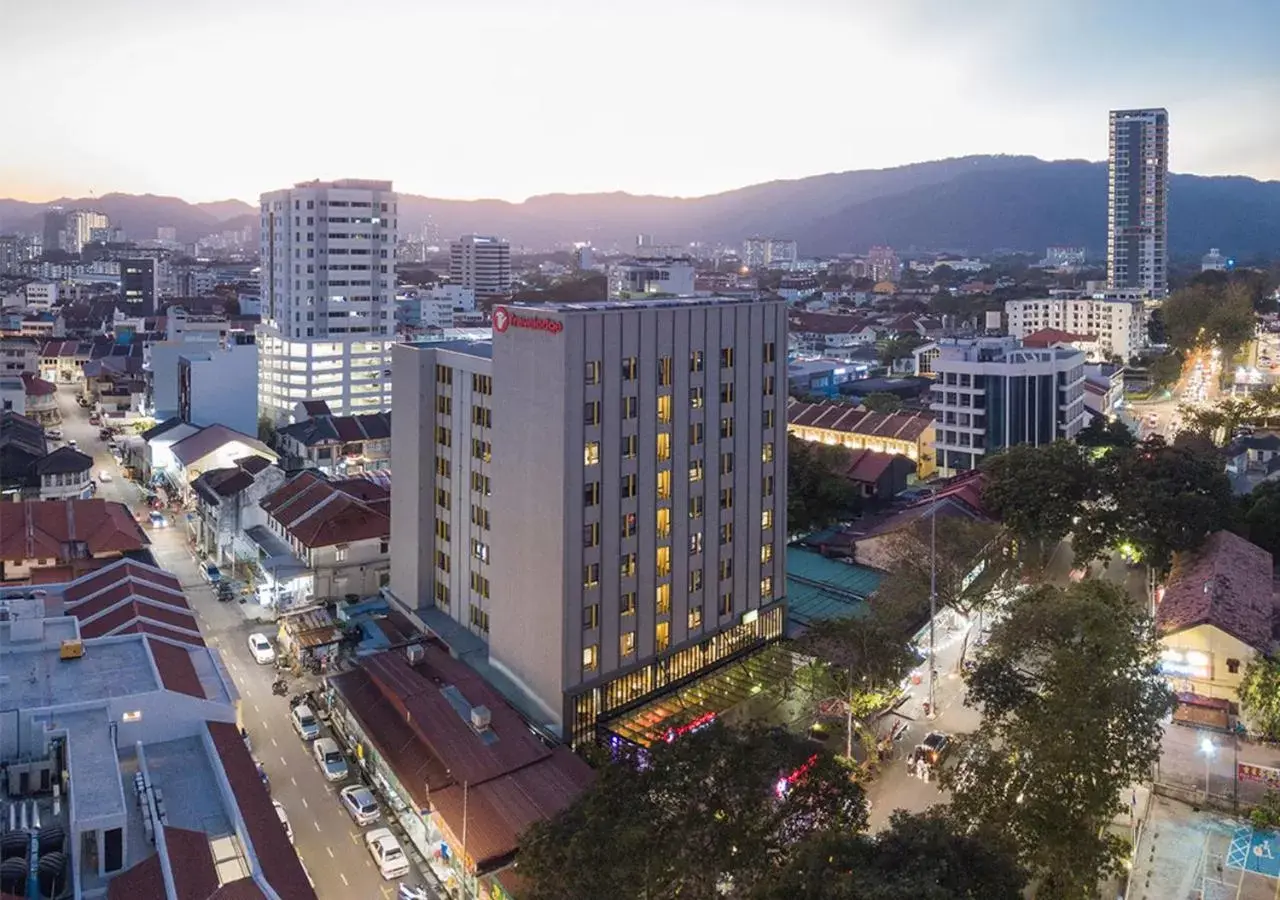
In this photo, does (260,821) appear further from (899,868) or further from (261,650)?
(261,650)

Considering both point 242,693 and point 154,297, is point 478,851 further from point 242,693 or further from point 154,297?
point 154,297

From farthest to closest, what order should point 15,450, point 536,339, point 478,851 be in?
point 15,450
point 536,339
point 478,851

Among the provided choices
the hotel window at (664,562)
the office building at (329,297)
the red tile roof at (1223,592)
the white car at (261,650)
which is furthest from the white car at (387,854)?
the office building at (329,297)

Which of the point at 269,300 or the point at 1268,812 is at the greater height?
the point at 269,300

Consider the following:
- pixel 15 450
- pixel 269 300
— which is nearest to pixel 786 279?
pixel 269 300

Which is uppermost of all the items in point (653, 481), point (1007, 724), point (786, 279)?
point (786, 279)

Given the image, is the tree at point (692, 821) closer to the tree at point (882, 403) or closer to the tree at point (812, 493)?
the tree at point (812, 493)

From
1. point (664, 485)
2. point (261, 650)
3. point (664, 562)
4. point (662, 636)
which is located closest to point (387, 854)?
point (662, 636)

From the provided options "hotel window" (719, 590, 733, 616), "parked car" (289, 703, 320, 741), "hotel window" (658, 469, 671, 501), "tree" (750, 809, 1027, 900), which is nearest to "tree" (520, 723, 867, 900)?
"tree" (750, 809, 1027, 900)
